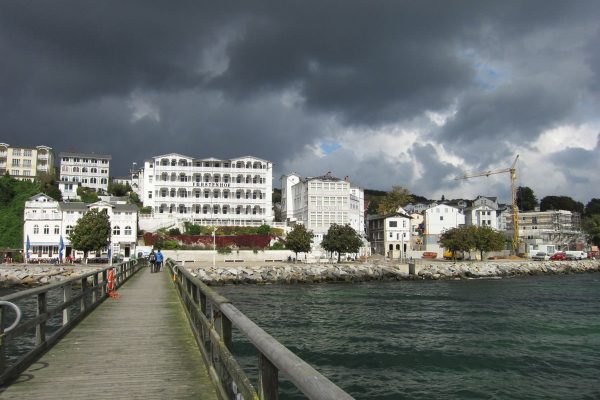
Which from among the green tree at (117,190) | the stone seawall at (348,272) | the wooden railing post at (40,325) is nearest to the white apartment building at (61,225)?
the stone seawall at (348,272)

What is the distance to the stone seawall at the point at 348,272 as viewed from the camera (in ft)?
198

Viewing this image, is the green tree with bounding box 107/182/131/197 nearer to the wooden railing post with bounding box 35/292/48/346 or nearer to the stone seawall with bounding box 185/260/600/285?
the stone seawall with bounding box 185/260/600/285

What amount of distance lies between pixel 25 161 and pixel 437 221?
10702cm

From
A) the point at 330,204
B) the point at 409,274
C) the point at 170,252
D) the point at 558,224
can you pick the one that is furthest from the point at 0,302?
the point at 558,224

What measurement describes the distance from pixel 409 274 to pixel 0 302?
222ft

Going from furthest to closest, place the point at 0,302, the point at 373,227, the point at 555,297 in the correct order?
the point at 373,227 → the point at 555,297 → the point at 0,302

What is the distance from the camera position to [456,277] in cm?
7212

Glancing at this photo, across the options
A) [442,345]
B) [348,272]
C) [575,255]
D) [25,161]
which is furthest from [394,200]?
[442,345]

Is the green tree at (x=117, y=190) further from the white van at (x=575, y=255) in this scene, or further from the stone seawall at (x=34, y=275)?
the white van at (x=575, y=255)

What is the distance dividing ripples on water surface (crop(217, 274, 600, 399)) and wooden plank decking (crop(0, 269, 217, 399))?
4.58m

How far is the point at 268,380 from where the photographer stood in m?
3.95

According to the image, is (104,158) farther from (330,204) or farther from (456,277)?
(456,277)

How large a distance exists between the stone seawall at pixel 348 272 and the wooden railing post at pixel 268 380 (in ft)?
180

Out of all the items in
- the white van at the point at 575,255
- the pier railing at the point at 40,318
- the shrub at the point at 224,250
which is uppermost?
the shrub at the point at 224,250
